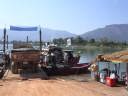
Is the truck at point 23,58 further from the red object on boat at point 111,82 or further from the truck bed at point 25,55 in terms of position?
the red object on boat at point 111,82

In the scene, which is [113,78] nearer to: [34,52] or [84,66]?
[34,52]

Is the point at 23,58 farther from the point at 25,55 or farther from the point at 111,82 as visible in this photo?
the point at 111,82

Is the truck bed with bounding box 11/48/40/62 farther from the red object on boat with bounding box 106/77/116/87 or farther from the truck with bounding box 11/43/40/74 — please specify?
the red object on boat with bounding box 106/77/116/87

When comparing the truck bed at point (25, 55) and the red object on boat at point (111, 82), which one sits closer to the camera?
the red object on boat at point (111, 82)

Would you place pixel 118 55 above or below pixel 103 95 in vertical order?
above

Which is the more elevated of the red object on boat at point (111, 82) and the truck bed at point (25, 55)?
the truck bed at point (25, 55)

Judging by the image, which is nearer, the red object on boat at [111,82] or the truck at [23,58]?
the red object on boat at [111,82]

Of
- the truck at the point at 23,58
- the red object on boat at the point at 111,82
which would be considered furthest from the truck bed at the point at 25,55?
the red object on boat at the point at 111,82

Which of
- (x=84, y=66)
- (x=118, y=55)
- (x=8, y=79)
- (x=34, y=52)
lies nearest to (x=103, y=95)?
(x=118, y=55)

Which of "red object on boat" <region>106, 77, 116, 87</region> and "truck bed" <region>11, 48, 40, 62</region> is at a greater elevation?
"truck bed" <region>11, 48, 40, 62</region>

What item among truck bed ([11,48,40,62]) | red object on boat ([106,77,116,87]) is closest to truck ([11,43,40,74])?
truck bed ([11,48,40,62])

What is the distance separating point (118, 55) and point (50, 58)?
14439 mm

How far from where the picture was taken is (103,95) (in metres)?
16.2

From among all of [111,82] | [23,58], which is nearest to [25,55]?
[23,58]
